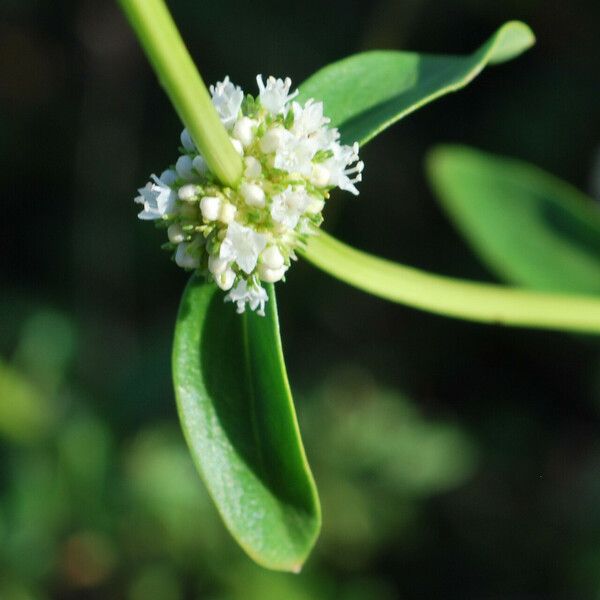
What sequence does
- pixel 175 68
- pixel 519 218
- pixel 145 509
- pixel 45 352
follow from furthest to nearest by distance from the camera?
pixel 45 352 < pixel 145 509 < pixel 519 218 < pixel 175 68

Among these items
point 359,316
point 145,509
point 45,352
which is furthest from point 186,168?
point 359,316

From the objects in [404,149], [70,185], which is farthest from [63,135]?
[404,149]

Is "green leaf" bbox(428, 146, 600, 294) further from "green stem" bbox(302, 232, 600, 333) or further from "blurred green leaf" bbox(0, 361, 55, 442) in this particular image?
"blurred green leaf" bbox(0, 361, 55, 442)

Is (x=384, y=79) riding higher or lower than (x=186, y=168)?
higher

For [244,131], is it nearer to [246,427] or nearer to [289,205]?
[289,205]

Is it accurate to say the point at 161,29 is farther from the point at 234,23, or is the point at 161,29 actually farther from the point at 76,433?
the point at 234,23

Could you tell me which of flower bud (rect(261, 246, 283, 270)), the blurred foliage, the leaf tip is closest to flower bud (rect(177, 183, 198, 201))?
flower bud (rect(261, 246, 283, 270))

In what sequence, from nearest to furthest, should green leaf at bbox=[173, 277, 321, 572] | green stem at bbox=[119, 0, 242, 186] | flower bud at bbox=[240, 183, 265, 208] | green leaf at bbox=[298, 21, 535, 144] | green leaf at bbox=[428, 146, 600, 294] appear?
green stem at bbox=[119, 0, 242, 186]
flower bud at bbox=[240, 183, 265, 208]
green leaf at bbox=[173, 277, 321, 572]
green leaf at bbox=[298, 21, 535, 144]
green leaf at bbox=[428, 146, 600, 294]
